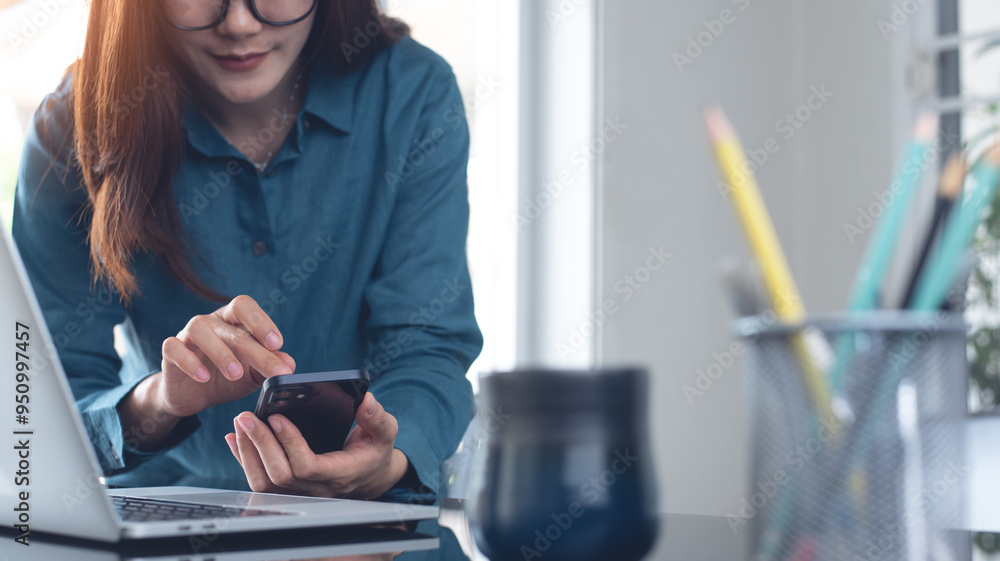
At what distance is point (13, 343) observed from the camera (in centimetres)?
39

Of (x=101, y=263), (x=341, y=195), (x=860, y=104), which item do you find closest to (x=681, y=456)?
(x=860, y=104)

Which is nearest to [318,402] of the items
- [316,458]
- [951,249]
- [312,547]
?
[316,458]

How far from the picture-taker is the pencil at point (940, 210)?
29cm

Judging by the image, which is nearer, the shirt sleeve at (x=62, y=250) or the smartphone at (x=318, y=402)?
the smartphone at (x=318, y=402)

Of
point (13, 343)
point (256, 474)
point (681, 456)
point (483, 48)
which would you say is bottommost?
point (681, 456)

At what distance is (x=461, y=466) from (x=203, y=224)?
45cm

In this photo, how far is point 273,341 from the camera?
0.62 metres

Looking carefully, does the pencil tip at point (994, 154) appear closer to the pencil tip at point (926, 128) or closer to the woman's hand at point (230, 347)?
the pencil tip at point (926, 128)

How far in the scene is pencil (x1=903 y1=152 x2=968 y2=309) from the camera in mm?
289

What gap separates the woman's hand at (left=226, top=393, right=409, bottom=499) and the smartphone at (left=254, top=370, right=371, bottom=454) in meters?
0.01

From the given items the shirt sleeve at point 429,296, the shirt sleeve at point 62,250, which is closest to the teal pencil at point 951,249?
the shirt sleeve at point 429,296

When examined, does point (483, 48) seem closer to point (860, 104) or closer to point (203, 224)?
point (860, 104)

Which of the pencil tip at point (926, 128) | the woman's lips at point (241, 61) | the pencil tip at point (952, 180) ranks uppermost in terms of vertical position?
the woman's lips at point (241, 61)

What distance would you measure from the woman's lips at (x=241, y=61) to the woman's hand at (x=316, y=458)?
1.43 ft
